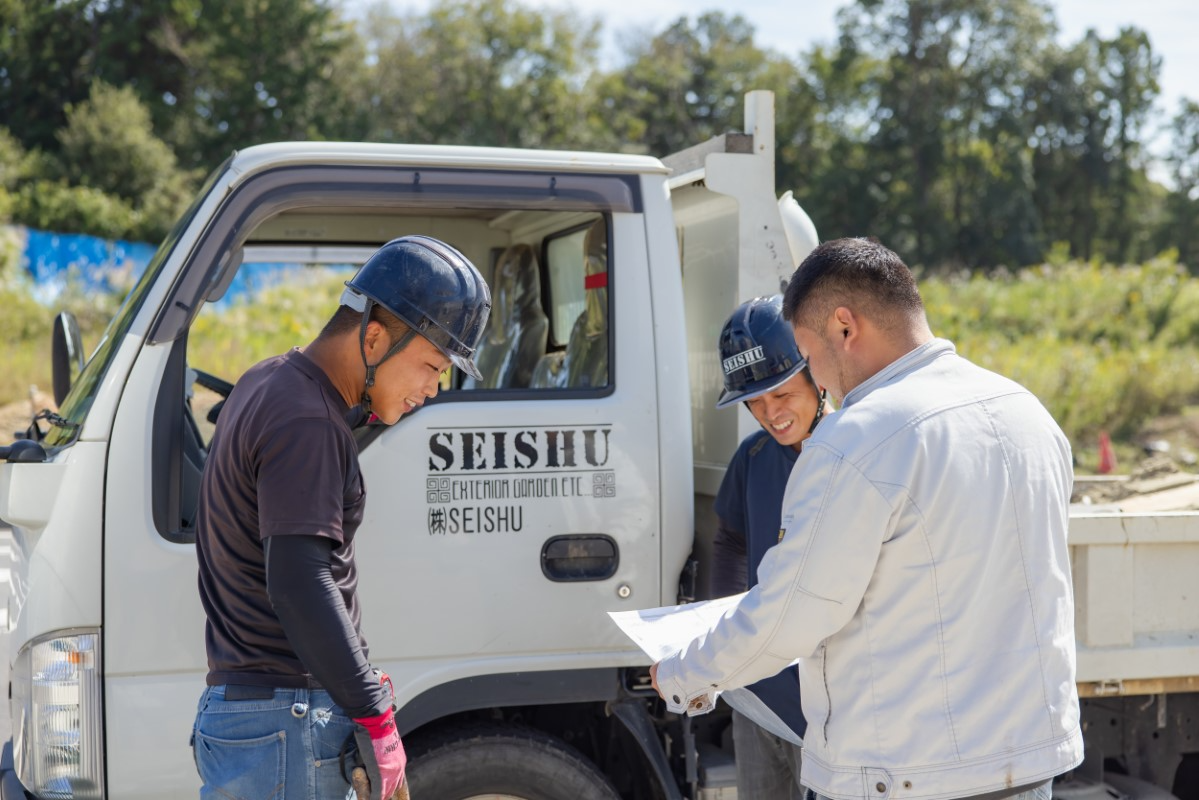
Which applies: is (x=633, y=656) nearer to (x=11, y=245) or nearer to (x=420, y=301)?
(x=420, y=301)

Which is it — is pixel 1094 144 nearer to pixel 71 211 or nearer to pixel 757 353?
pixel 71 211

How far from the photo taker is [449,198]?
3107 millimetres

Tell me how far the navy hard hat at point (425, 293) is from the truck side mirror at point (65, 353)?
177cm

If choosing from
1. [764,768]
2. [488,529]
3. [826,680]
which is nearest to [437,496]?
[488,529]

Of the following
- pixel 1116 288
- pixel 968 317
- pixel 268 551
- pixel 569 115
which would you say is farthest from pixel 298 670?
pixel 569 115

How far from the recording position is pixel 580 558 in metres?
3.10

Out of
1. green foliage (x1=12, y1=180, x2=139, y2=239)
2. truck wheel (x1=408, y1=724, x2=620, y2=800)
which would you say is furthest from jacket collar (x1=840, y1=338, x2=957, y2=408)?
green foliage (x1=12, y1=180, x2=139, y2=239)

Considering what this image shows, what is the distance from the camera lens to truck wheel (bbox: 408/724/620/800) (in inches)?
119

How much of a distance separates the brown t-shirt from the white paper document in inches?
24.3

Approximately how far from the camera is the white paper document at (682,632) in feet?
7.88

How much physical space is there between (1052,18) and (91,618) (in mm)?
44776

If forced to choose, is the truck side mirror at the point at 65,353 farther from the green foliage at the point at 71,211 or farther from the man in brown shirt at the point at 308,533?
the green foliage at the point at 71,211

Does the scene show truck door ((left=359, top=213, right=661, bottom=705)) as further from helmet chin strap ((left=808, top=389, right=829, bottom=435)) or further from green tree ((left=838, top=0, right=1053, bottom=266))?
green tree ((left=838, top=0, right=1053, bottom=266))

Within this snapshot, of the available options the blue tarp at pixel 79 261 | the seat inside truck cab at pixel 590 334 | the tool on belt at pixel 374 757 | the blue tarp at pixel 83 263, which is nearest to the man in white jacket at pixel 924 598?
the tool on belt at pixel 374 757
